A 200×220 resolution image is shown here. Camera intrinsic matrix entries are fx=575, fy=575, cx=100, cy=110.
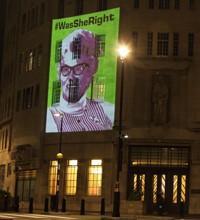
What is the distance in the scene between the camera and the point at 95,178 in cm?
5119

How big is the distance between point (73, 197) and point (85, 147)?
15.1 ft

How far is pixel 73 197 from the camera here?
51656 millimetres

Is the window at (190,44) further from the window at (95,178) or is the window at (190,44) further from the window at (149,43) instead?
the window at (95,178)

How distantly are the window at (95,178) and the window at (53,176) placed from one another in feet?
12.9

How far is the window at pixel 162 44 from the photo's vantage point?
51438mm

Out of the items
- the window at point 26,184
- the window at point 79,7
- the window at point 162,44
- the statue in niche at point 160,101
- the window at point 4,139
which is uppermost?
the window at point 79,7

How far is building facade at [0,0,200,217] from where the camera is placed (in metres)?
49.4

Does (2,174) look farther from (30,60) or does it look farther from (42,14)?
(42,14)

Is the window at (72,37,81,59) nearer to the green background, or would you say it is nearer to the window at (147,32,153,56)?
the green background

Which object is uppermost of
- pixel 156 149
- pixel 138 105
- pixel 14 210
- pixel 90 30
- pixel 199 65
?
pixel 90 30

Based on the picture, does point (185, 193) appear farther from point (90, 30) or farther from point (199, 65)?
point (90, 30)

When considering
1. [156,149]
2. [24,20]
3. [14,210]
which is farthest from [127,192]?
[24,20]

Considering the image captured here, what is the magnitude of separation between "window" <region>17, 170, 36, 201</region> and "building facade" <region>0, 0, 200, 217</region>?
20 cm

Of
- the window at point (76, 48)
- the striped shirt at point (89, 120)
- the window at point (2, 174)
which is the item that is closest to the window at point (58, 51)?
the window at point (76, 48)
